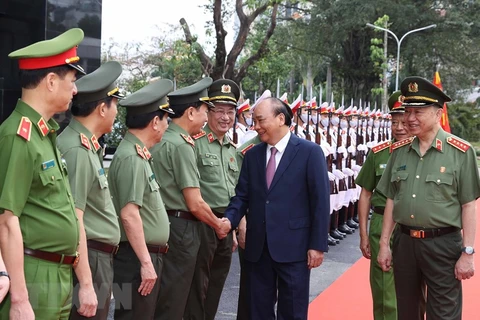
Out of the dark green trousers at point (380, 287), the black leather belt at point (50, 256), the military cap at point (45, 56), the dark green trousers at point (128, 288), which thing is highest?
the military cap at point (45, 56)

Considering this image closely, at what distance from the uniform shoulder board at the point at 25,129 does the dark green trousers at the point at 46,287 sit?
51cm

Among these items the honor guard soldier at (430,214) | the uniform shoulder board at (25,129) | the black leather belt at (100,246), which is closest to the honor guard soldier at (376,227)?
the honor guard soldier at (430,214)

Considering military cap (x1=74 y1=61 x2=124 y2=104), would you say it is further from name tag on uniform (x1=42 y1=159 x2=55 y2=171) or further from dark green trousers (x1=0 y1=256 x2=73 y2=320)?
dark green trousers (x1=0 y1=256 x2=73 y2=320)

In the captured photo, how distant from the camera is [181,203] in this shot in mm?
4938

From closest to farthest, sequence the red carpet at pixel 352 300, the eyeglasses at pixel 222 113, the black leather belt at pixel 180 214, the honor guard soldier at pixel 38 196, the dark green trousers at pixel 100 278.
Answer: the honor guard soldier at pixel 38 196 → the dark green trousers at pixel 100 278 → the black leather belt at pixel 180 214 → the eyeglasses at pixel 222 113 → the red carpet at pixel 352 300

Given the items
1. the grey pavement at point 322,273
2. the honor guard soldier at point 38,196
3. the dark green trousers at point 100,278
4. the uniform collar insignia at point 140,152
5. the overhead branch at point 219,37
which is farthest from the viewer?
the overhead branch at point 219,37

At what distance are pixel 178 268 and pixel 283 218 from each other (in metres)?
0.77

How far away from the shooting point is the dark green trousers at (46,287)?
10.2ft

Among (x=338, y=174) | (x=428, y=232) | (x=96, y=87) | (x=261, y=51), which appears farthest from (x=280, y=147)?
(x=261, y=51)

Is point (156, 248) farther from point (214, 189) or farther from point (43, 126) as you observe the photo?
point (43, 126)

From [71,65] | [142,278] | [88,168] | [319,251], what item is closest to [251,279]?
[319,251]

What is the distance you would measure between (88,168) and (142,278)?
2.74 ft

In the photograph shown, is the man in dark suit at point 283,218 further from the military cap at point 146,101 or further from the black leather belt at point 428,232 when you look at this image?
the military cap at point 146,101

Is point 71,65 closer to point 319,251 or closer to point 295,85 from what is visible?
point 319,251
